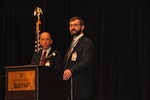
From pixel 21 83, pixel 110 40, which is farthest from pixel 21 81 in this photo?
pixel 110 40

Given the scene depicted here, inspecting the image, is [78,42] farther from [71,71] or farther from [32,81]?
[32,81]

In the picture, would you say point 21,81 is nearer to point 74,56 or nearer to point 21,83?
point 21,83

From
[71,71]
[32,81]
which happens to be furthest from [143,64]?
[32,81]

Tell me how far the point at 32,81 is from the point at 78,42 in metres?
0.93

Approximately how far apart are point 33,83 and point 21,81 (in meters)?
0.14

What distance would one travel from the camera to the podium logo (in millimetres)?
3695

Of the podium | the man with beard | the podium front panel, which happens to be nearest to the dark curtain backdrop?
the man with beard

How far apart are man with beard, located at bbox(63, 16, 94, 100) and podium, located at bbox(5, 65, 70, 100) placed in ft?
0.96

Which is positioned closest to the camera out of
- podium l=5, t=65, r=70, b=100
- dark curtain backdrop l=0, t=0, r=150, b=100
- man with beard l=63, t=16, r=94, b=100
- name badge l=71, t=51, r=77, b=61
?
podium l=5, t=65, r=70, b=100

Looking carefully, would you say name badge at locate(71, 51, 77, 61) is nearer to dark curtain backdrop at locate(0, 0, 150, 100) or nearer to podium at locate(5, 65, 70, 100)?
podium at locate(5, 65, 70, 100)

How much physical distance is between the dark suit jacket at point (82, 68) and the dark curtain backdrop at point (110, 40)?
185cm

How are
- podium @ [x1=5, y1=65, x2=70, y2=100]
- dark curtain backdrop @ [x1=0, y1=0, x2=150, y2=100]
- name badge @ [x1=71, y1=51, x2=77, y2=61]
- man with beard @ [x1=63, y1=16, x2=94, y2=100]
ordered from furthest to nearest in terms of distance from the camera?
1. dark curtain backdrop @ [x1=0, y1=0, x2=150, y2=100]
2. name badge @ [x1=71, y1=51, x2=77, y2=61]
3. man with beard @ [x1=63, y1=16, x2=94, y2=100]
4. podium @ [x1=5, y1=65, x2=70, y2=100]

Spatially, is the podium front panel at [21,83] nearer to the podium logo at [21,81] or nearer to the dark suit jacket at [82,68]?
the podium logo at [21,81]

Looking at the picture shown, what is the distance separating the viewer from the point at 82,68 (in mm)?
4125
